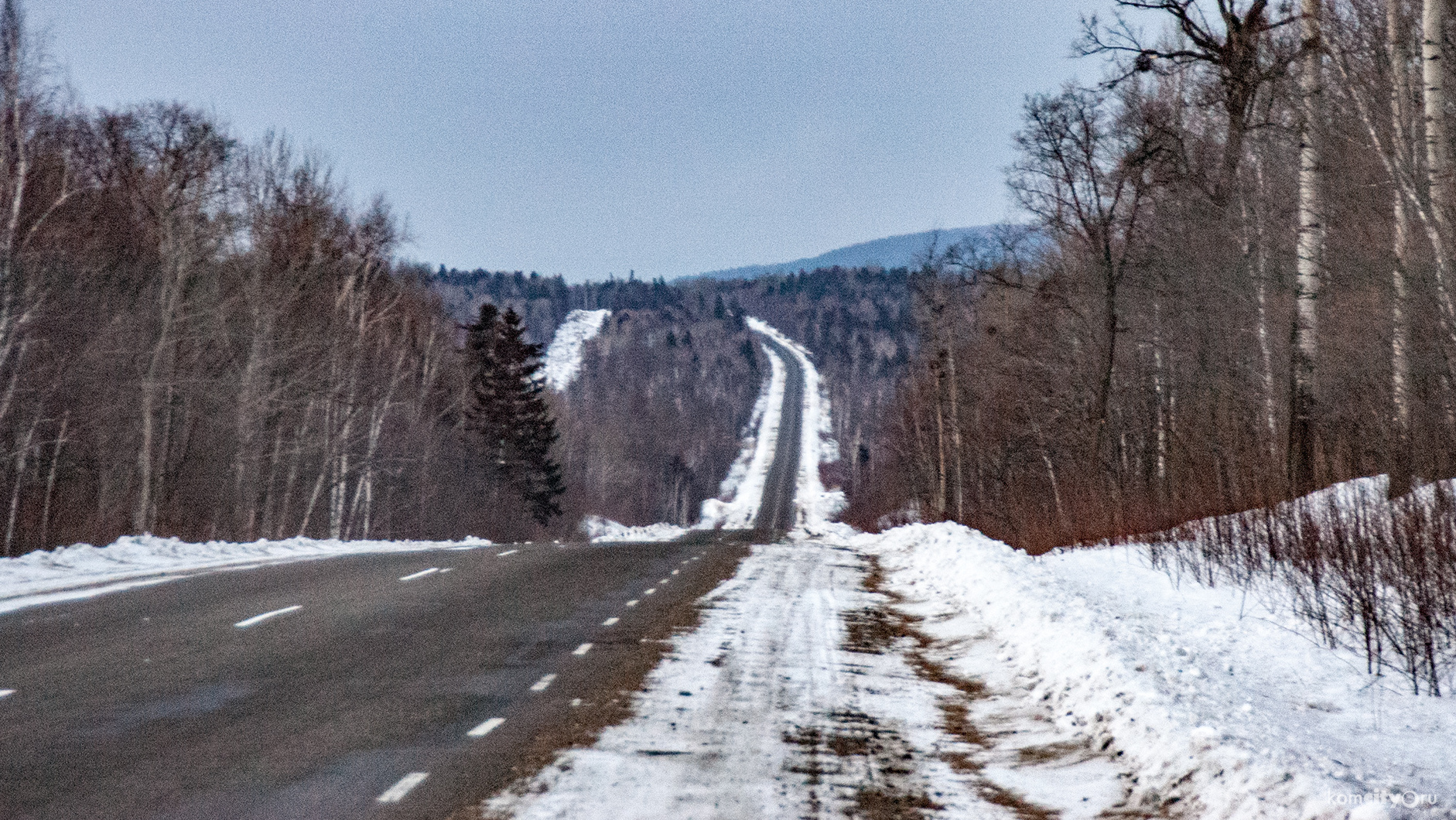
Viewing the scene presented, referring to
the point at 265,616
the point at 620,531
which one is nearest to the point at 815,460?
the point at 620,531

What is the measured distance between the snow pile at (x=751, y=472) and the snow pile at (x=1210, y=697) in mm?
66876

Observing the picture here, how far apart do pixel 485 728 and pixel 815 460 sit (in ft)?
401

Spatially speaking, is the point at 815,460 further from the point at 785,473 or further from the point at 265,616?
the point at 265,616

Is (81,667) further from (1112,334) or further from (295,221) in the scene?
(295,221)

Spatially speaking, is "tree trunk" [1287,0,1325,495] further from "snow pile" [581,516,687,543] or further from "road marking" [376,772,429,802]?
"snow pile" [581,516,687,543]

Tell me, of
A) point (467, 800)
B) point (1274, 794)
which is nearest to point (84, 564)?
point (467, 800)

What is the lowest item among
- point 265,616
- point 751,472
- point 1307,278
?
point 265,616

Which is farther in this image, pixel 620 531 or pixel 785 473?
pixel 785 473

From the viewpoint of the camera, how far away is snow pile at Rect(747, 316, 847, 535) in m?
90.2

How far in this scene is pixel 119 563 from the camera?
59.7ft

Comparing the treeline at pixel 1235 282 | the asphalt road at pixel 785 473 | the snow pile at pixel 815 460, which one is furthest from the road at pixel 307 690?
the snow pile at pixel 815 460

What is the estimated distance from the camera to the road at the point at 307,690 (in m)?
5.91

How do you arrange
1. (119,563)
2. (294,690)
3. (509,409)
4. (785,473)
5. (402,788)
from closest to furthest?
(402,788) → (294,690) → (119,563) → (509,409) → (785,473)

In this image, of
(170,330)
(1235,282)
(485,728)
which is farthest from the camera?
(170,330)
